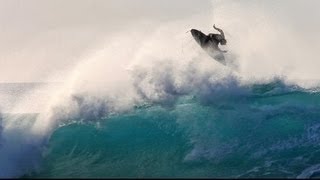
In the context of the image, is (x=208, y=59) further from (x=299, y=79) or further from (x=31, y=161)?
(x=31, y=161)

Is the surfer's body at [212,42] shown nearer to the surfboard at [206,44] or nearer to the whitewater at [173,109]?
the surfboard at [206,44]

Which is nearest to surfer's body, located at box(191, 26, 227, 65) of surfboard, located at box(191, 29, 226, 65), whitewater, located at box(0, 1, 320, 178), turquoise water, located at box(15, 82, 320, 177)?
surfboard, located at box(191, 29, 226, 65)

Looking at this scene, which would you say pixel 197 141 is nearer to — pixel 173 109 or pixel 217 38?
pixel 173 109

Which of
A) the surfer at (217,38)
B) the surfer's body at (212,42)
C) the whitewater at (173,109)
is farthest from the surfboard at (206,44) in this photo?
the whitewater at (173,109)

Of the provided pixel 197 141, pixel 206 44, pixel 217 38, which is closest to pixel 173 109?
pixel 197 141

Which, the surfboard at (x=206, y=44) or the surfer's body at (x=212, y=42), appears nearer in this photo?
the surfer's body at (x=212, y=42)

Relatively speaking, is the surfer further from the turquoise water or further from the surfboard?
the turquoise water

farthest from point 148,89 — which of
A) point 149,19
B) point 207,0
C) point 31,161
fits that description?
point 207,0
